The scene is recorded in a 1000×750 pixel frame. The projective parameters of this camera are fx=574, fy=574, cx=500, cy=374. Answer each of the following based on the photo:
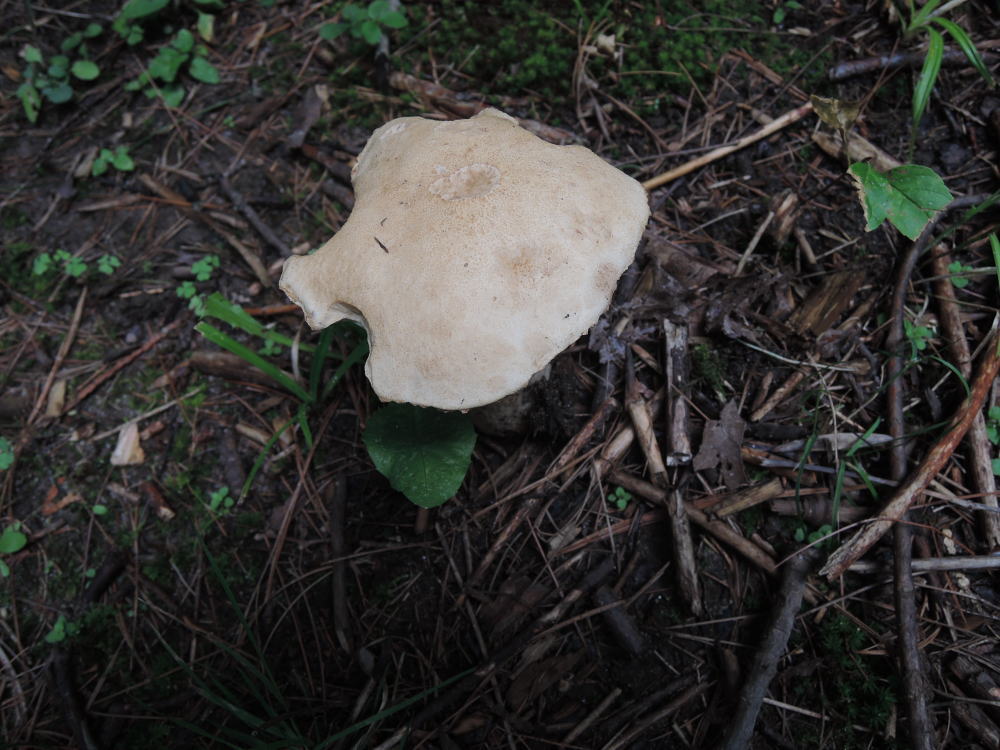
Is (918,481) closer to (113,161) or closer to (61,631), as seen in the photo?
(61,631)

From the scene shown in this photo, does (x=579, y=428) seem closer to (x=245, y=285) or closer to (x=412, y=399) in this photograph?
(x=412, y=399)

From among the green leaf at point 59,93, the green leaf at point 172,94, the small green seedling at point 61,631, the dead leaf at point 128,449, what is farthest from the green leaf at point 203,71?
the small green seedling at point 61,631

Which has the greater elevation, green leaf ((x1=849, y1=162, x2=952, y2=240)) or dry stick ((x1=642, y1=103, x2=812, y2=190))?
green leaf ((x1=849, y1=162, x2=952, y2=240))

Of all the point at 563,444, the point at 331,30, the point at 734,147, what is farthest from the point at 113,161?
the point at 734,147

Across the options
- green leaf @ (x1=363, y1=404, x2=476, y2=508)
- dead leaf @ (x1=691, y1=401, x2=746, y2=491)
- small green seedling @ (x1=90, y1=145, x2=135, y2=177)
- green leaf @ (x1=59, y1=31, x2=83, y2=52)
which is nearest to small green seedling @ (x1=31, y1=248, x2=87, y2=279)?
small green seedling @ (x1=90, y1=145, x2=135, y2=177)

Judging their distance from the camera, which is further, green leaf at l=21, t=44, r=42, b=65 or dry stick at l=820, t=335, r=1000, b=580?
green leaf at l=21, t=44, r=42, b=65

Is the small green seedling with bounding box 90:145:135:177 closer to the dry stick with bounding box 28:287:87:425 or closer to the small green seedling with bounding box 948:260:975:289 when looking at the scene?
the dry stick with bounding box 28:287:87:425

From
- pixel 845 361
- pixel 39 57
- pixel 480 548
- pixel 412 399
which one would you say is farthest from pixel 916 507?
pixel 39 57
